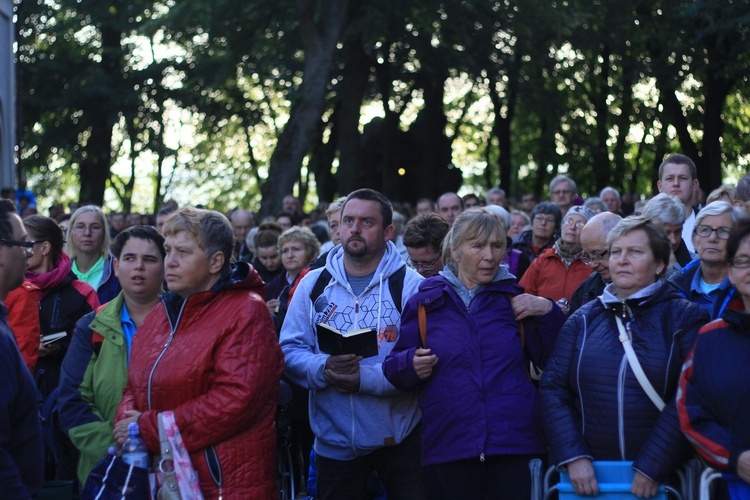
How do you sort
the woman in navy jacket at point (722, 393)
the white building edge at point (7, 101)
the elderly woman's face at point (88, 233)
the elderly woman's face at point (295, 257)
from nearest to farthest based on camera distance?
1. the woman in navy jacket at point (722, 393)
2. the elderly woman's face at point (88, 233)
3. the elderly woman's face at point (295, 257)
4. the white building edge at point (7, 101)

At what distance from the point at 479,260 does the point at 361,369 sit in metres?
0.84

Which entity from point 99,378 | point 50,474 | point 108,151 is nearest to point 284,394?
point 99,378

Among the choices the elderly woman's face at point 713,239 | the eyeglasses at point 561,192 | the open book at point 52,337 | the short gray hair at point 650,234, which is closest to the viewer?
the short gray hair at point 650,234

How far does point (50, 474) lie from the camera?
21.6 ft

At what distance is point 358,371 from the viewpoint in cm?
549

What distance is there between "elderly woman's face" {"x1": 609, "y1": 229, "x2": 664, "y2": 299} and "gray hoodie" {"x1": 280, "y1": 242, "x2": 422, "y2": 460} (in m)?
1.19

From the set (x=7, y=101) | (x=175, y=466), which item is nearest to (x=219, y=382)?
(x=175, y=466)

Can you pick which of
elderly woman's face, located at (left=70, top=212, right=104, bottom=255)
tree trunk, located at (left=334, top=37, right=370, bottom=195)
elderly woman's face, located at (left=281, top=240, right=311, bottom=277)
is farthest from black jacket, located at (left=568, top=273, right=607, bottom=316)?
tree trunk, located at (left=334, top=37, right=370, bottom=195)

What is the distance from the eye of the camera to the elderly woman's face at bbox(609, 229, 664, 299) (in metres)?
5.06

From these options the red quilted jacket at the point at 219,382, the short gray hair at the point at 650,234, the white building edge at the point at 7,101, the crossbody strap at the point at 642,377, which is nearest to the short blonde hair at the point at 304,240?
the red quilted jacket at the point at 219,382

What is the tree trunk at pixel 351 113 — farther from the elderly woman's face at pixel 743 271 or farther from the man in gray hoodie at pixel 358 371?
the elderly woman's face at pixel 743 271

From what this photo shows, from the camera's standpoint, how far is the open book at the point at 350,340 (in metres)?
5.21

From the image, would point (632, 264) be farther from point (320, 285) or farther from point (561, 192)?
point (561, 192)

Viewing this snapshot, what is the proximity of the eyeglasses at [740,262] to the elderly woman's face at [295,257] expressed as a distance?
4882mm
